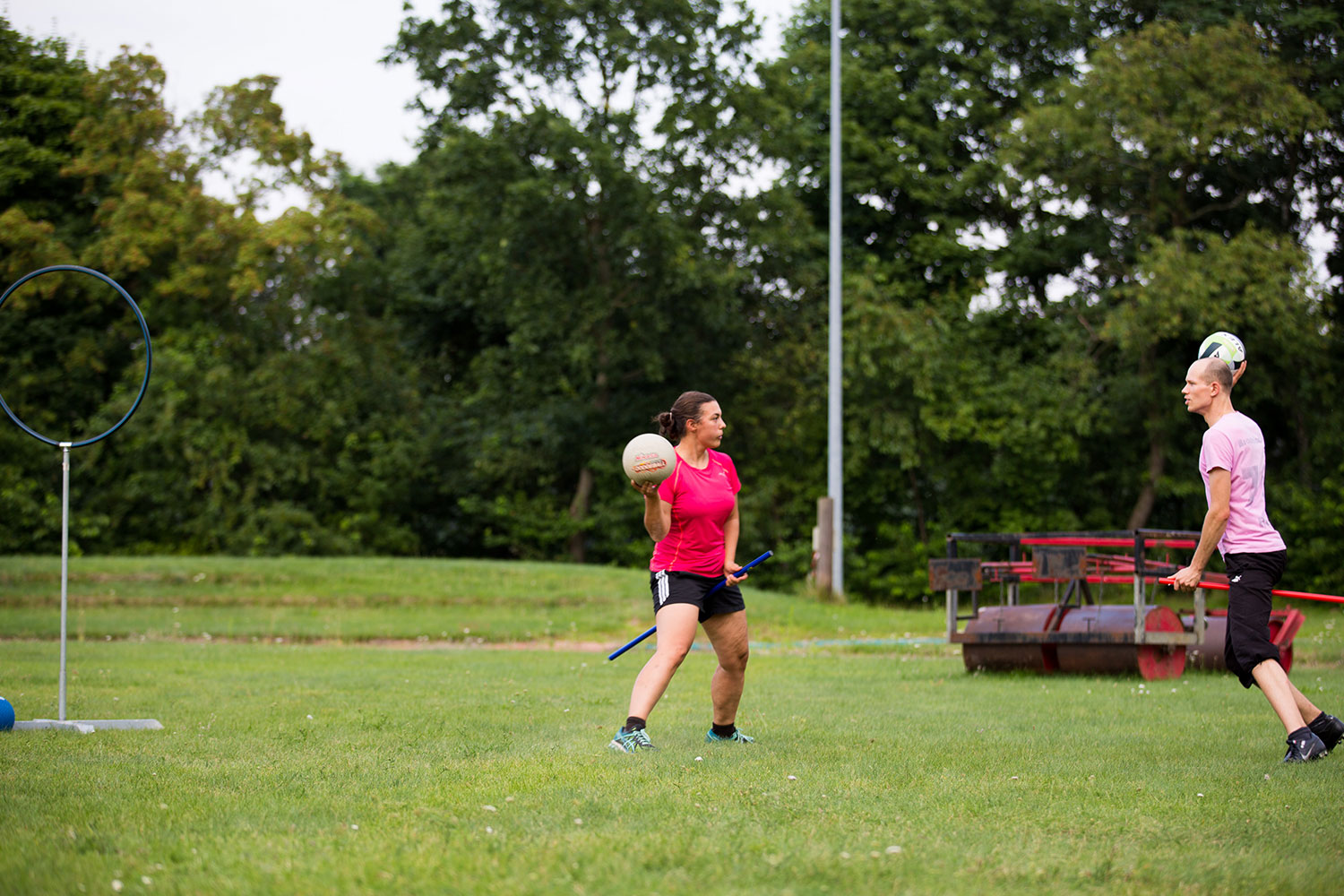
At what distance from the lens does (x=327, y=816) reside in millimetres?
5234

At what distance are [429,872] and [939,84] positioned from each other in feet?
103

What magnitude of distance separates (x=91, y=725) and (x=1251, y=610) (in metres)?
7.27

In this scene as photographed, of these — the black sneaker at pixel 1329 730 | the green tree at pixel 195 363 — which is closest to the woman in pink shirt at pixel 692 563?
the black sneaker at pixel 1329 730

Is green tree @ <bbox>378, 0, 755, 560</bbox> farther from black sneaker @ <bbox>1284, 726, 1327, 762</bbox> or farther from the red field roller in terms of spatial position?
black sneaker @ <bbox>1284, 726, 1327, 762</bbox>

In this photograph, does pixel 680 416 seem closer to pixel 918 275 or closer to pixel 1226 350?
pixel 1226 350

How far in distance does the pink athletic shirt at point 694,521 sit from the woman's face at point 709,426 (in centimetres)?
10

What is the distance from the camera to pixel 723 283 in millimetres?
28641

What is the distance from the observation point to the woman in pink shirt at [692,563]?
7078mm

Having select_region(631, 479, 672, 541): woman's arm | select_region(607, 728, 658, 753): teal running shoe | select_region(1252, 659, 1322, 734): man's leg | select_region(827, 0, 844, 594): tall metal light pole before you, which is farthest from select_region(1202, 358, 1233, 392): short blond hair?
select_region(827, 0, 844, 594): tall metal light pole

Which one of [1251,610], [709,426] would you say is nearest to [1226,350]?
[1251,610]

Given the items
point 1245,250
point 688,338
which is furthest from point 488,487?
point 1245,250

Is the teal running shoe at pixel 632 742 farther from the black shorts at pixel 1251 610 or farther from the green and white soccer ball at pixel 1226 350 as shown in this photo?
the green and white soccer ball at pixel 1226 350

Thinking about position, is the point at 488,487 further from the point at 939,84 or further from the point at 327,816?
the point at 327,816

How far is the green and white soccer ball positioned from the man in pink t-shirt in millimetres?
221
